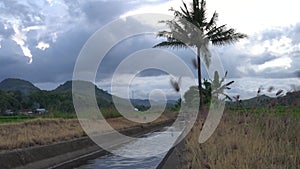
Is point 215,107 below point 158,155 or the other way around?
the other way around

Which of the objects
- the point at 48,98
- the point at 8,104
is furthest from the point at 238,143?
the point at 8,104

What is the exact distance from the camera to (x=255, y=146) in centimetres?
745

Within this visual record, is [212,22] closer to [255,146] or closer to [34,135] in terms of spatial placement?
[34,135]

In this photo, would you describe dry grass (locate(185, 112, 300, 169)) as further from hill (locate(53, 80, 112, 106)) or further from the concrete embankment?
hill (locate(53, 80, 112, 106))

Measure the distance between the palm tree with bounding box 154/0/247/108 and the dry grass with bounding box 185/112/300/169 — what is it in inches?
622

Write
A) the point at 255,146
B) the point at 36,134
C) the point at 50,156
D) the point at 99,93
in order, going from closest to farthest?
1. the point at 255,146
2. the point at 50,156
3. the point at 36,134
4. the point at 99,93

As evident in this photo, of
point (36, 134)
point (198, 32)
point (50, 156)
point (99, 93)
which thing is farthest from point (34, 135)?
point (99, 93)

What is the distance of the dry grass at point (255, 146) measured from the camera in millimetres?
6695

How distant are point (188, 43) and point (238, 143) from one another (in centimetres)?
1913

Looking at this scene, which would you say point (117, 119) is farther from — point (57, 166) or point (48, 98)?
point (48, 98)

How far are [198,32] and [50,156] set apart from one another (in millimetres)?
13337

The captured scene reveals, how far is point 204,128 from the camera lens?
43.1 feet

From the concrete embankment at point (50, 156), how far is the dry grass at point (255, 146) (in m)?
6.27

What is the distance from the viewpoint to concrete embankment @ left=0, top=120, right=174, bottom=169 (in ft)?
46.4
